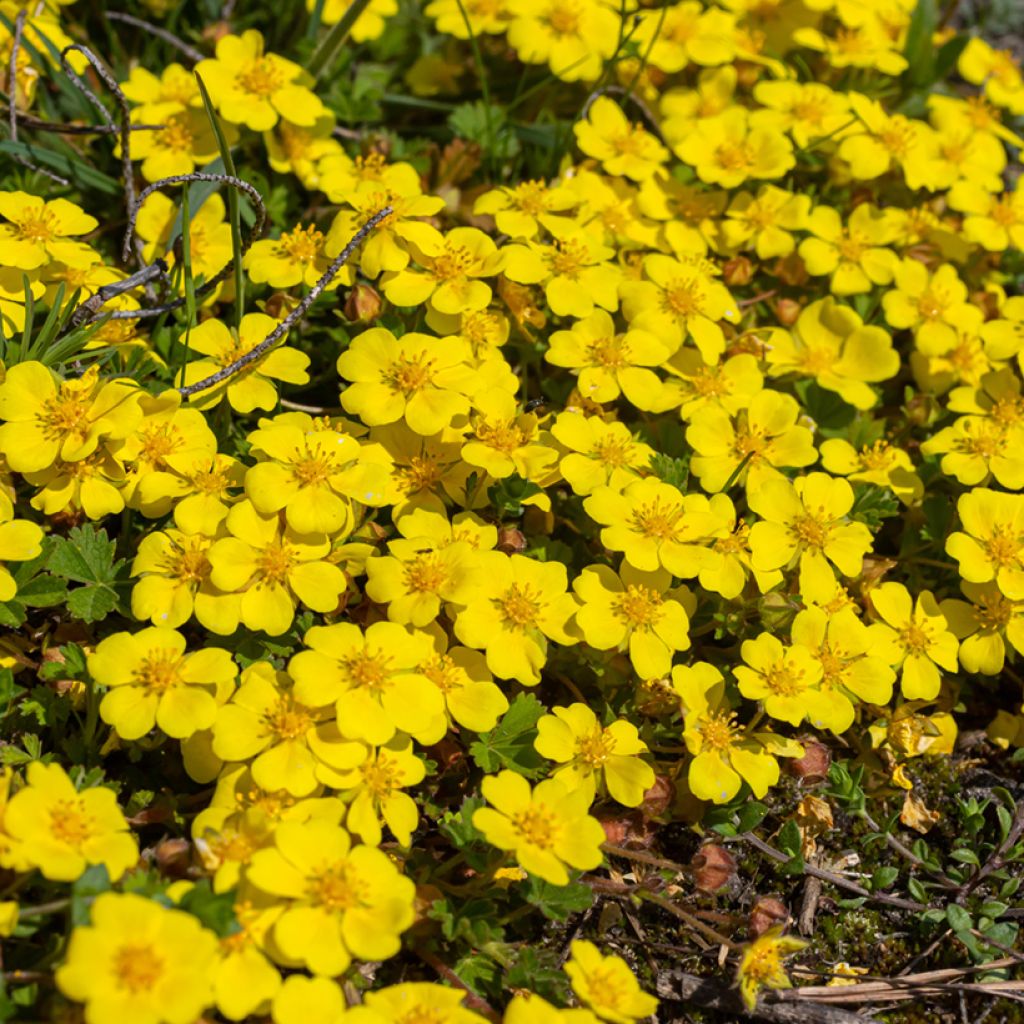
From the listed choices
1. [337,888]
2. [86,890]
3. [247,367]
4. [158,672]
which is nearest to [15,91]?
[247,367]

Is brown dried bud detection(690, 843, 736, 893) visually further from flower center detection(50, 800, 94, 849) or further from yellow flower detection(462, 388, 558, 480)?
flower center detection(50, 800, 94, 849)

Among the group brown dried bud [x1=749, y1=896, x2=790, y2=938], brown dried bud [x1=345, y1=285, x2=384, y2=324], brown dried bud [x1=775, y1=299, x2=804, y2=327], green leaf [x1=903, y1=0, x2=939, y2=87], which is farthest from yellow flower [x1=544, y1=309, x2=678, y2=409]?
green leaf [x1=903, y1=0, x2=939, y2=87]

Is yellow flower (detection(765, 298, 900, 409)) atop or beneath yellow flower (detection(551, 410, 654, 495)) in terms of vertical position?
atop

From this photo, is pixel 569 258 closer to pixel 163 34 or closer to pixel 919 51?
pixel 163 34

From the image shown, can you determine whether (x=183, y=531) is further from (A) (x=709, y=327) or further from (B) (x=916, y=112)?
(B) (x=916, y=112)

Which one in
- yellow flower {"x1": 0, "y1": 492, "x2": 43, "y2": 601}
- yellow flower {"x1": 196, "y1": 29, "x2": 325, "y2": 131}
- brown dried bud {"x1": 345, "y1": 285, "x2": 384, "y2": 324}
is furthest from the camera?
yellow flower {"x1": 196, "y1": 29, "x2": 325, "y2": 131}

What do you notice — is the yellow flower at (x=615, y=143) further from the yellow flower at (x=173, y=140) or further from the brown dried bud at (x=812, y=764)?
the brown dried bud at (x=812, y=764)
